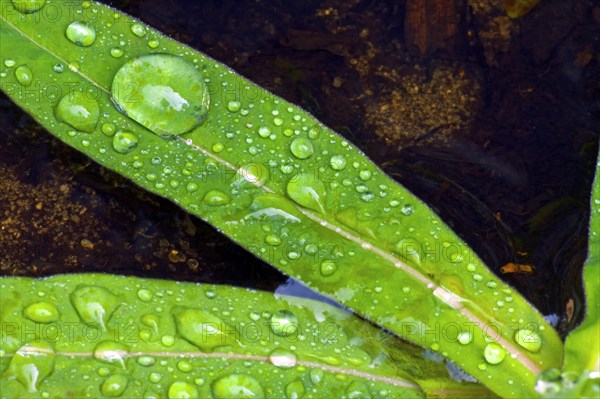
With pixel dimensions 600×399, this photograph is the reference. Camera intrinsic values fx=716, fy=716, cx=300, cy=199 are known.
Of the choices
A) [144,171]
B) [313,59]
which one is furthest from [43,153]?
[313,59]

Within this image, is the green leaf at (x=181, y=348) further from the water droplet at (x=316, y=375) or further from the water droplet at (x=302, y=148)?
the water droplet at (x=302, y=148)

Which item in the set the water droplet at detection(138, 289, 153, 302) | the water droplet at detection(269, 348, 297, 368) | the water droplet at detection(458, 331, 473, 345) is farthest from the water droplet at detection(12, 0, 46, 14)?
the water droplet at detection(458, 331, 473, 345)

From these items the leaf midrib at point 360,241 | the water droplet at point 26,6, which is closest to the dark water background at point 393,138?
the leaf midrib at point 360,241

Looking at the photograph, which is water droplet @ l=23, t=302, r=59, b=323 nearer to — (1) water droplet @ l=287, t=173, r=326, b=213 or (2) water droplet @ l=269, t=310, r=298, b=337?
(2) water droplet @ l=269, t=310, r=298, b=337

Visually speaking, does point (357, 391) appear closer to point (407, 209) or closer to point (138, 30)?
point (407, 209)

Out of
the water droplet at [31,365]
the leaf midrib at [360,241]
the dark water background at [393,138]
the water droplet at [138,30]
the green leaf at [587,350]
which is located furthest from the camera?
the dark water background at [393,138]

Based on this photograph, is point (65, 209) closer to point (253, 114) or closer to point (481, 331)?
point (253, 114)

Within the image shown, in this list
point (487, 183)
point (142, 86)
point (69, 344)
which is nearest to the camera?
point (69, 344)
